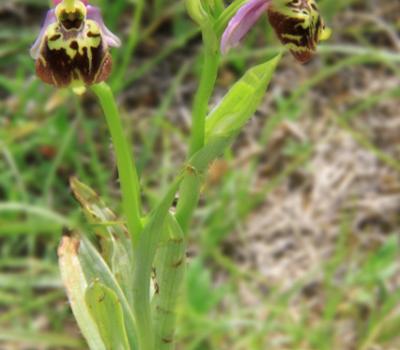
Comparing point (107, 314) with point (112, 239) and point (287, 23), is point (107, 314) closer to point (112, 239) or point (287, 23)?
point (112, 239)

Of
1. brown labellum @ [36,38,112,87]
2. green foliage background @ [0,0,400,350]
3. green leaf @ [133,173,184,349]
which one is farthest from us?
green foliage background @ [0,0,400,350]

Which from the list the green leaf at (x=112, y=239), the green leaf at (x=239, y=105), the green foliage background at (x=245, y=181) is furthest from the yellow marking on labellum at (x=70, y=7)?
the green foliage background at (x=245, y=181)

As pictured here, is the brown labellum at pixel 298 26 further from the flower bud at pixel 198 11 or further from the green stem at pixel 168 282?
the green stem at pixel 168 282

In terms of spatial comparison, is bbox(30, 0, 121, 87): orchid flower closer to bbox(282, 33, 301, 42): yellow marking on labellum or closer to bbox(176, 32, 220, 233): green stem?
bbox(176, 32, 220, 233): green stem

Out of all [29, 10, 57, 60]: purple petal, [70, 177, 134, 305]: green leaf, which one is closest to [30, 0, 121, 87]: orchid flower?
[29, 10, 57, 60]: purple petal

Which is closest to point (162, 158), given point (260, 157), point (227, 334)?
point (260, 157)

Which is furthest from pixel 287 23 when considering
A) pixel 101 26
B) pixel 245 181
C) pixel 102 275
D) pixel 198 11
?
pixel 245 181
